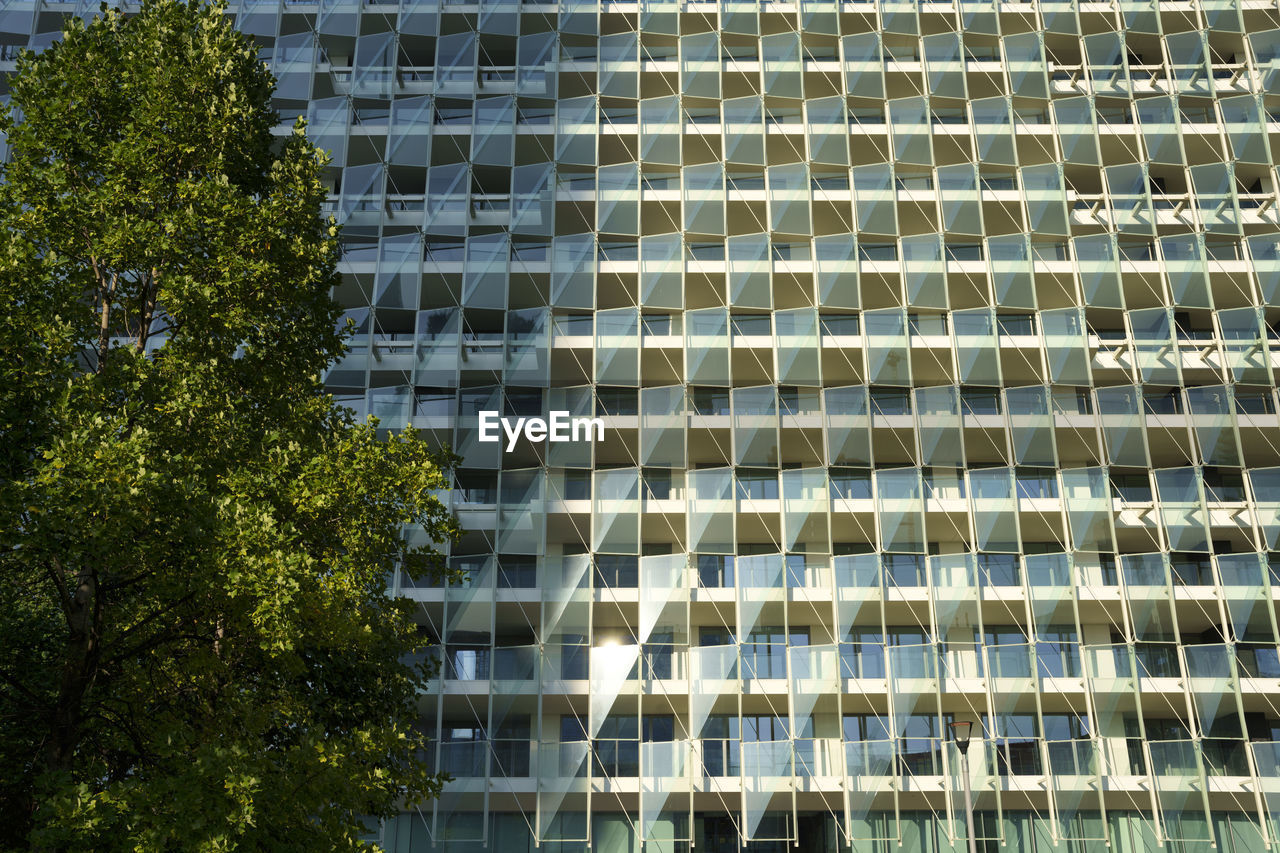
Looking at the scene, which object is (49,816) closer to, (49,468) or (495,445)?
(49,468)

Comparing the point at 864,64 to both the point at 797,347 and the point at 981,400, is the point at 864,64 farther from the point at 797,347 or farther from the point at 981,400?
the point at 981,400

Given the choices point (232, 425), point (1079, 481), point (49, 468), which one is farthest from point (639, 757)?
point (49, 468)

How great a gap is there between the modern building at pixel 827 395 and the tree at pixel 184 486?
15061mm

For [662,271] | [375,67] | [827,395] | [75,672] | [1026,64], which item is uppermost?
[1026,64]

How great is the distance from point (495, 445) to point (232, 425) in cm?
1759

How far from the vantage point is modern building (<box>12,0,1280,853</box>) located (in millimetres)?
26719

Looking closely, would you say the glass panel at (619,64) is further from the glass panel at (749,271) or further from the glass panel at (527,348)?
the glass panel at (527,348)

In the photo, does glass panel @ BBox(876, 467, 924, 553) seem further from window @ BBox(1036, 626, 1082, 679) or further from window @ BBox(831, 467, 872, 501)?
window @ BBox(1036, 626, 1082, 679)

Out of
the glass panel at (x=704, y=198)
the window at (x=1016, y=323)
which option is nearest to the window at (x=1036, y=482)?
the window at (x=1016, y=323)

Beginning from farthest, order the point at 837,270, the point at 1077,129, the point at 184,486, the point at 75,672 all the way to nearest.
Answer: the point at 1077,129 → the point at 837,270 → the point at 75,672 → the point at 184,486

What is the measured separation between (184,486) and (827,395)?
72.1 ft

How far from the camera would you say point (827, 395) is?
29.7 m

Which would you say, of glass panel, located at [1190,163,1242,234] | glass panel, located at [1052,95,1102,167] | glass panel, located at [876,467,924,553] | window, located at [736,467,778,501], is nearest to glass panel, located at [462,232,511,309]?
window, located at [736,467,778,501]

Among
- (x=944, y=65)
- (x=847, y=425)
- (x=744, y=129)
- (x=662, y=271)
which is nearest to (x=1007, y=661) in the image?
(x=847, y=425)
